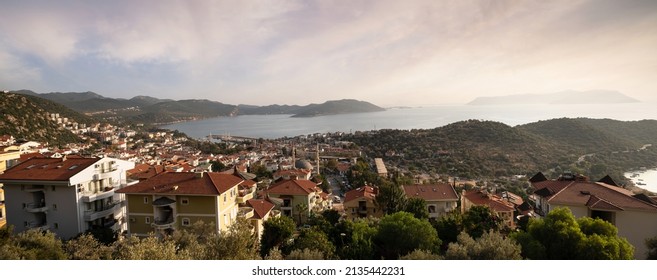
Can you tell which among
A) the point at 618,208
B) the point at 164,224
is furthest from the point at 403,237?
the point at 164,224

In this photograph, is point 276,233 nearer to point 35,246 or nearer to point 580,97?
point 35,246

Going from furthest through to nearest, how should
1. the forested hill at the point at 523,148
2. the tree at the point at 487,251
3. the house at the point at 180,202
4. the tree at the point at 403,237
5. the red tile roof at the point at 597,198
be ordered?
1. the forested hill at the point at 523,148
2. the house at the point at 180,202
3. the tree at the point at 403,237
4. the red tile roof at the point at 597,198
5. the tree at the point at 487,251

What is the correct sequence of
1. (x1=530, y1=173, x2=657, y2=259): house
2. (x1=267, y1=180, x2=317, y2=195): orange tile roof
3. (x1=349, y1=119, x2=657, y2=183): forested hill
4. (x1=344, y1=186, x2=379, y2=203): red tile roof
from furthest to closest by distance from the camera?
(x1=344, y1=186, x2=379, y2=203): red tile roof, (x1=349, y1=119, x2=657, y2=183): forested hill, (x1=267, y1=180, x2=317, y2=195): orange tile roof, (x1=530, y1=173, x2=657, y2=259): house

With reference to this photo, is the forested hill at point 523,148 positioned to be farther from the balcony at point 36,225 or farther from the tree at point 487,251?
the balcony at point 36,225

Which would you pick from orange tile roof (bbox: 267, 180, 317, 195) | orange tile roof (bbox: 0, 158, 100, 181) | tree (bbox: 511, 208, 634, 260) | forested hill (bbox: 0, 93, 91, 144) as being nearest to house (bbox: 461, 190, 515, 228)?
orange tile roof (bbox: 267, 180, 317, 195)

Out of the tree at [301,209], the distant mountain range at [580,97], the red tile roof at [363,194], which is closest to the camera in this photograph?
the distant mountain range at [580,97]

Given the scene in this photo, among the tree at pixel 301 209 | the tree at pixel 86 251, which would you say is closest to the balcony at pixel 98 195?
the tree at pixel 86 251

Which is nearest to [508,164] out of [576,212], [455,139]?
[455,139]

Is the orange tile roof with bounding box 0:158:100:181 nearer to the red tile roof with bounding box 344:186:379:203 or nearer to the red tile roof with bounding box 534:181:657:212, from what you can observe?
the red tile roof with bounding box 344:186:379:203
